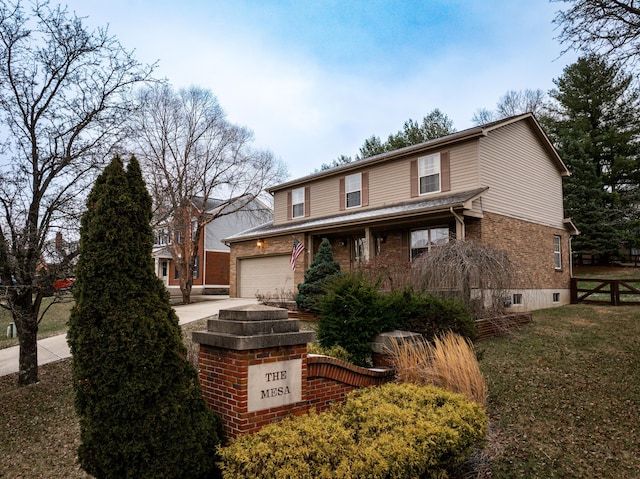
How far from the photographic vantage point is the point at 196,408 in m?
3.67

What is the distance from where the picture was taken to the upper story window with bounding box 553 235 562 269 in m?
18.0

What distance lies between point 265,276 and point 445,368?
1600 cm

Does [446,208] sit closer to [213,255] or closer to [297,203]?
[297,203]

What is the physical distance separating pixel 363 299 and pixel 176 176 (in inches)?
673

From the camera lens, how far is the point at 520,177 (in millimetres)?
16516

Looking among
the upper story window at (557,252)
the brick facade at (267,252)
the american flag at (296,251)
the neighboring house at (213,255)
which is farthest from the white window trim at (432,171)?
the neighboring house at (213,255)

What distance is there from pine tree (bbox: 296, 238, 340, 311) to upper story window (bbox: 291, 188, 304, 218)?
611 cm

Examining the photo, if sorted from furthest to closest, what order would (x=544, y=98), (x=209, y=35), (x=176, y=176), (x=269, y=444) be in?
(x=544, y=98), (x=176, y=176), (x=209, y=35), (x=269, y=444)

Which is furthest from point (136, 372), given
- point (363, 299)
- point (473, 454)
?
point (363, 299)

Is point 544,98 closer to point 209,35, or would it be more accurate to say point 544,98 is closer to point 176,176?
point 176,176

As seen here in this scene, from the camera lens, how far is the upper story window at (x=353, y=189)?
60.0 ft

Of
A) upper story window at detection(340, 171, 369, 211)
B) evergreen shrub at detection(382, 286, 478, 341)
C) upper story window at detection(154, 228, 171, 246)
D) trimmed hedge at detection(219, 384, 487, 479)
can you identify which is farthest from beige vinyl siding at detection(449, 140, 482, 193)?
trimmed hedge at detection(219, 384, 487, 479)

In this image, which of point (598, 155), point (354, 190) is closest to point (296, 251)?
point (354, 190)

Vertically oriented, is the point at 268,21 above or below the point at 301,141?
below
